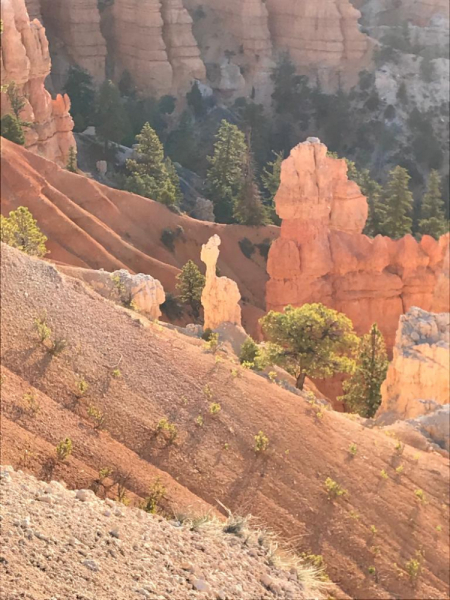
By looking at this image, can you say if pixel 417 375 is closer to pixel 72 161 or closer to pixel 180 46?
pixel 72 161

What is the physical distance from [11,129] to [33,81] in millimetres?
4229

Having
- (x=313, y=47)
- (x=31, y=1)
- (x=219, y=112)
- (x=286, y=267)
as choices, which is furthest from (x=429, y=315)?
(x=313, y=47)

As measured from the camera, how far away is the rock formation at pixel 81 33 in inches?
2116

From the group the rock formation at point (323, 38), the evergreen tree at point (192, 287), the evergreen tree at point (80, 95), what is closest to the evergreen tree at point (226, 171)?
the evergreen tree at point (80, 95)

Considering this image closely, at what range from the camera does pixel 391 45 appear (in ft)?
220

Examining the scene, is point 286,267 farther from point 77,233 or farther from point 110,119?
point 110,119

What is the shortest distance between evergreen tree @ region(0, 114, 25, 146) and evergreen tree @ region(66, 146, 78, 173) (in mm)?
3662

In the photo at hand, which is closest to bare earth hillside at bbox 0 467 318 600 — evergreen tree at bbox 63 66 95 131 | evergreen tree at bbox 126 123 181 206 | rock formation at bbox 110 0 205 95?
evergreen tree at bbox 126 123 181 206

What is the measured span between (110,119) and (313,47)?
19.8 metres

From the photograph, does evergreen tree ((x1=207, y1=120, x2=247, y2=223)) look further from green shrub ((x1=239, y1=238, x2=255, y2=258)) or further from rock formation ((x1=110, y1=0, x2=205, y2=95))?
rock formation ((x1=110, y1=0, x2=205, y2=95))

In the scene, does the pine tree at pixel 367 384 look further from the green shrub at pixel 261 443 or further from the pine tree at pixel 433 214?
the pine tree at pixel 433 214

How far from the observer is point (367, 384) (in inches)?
1066

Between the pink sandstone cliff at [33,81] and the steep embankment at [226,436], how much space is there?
25.7m

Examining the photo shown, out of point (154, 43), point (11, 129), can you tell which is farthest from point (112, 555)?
point (154, 43)
